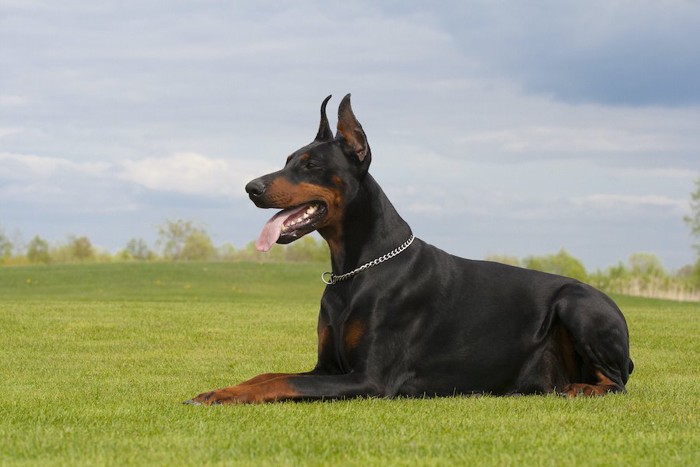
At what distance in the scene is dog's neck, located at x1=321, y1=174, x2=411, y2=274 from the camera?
674cm

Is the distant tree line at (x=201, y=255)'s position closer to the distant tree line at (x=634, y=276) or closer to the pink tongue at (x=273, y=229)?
the distant tree line at (x=634, y=276)

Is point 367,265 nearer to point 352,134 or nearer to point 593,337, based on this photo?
point 352,134

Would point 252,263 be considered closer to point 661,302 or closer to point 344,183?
point 661,302

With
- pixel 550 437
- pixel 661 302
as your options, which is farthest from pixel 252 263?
pixel 550 437

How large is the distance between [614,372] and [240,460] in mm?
3978

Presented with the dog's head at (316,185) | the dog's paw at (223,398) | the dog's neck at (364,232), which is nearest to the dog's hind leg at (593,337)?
the dog's neck at (364,232)

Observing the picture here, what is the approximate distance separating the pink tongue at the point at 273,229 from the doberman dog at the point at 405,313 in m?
0.01

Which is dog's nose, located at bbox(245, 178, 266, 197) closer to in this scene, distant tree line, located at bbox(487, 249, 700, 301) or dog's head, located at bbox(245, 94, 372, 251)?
dog's head, located at bbox(245, 94, 372, 251)

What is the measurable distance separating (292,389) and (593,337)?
A: 2596mm

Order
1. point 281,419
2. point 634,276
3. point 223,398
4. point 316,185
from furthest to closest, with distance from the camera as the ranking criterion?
point 634,276
point 316,185
point 223,398
point 281,419

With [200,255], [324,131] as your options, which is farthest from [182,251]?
[324,131]

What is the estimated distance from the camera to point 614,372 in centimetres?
750

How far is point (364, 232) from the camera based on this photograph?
6832mm

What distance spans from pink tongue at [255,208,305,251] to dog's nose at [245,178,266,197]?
1.00 feet
